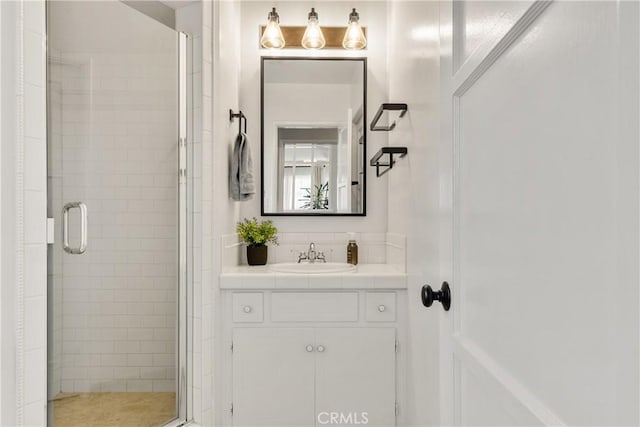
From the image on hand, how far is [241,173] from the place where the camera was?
237 cm

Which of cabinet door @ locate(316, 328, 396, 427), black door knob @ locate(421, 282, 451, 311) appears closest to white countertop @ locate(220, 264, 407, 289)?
cabinet door @ locate(316, 328, 396, 427)

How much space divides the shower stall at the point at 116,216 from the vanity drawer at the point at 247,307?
0.80 feet

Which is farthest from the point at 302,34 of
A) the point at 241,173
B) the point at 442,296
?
the point at 442,296

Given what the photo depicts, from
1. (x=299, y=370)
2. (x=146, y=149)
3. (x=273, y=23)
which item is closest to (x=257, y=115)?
(x=273, y=23)

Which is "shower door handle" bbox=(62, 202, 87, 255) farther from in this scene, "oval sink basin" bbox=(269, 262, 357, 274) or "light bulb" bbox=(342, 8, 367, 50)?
"light bulb" bbox=(342, 8, 367, 50)

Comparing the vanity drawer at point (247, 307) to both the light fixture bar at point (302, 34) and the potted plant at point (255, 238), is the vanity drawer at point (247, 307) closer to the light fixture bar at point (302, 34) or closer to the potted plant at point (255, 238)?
the potted plant at point (255, 238)

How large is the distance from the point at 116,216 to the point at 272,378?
102cm

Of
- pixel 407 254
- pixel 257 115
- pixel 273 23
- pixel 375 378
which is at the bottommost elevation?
pixel 375 378

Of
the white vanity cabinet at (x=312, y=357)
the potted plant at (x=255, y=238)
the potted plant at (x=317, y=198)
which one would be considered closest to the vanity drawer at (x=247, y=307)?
the white vanity cabinet at (x=312, y=357)

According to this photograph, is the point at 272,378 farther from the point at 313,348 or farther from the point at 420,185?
the point at 420,185

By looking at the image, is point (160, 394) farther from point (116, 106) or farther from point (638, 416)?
point (638, 416)

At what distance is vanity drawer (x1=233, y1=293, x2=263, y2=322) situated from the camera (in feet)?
6.94

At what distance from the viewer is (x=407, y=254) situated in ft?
6.94

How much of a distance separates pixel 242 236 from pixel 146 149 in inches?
30.9
